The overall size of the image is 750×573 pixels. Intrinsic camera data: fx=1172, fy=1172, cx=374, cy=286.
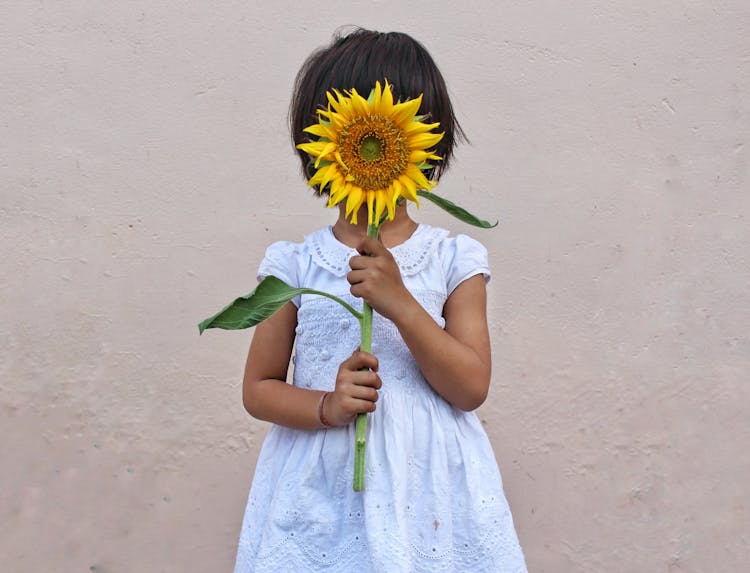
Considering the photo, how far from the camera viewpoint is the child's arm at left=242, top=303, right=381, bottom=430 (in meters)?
1.46

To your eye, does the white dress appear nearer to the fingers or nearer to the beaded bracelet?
the beaded bracelet

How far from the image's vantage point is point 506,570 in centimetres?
154

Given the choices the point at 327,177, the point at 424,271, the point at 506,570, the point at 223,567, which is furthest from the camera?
the point at 223,567

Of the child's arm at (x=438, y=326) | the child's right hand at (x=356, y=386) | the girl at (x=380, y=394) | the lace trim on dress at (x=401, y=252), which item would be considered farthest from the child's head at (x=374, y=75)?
the child's right hand at (x=356, y=386)

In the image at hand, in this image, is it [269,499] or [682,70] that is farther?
[682,70]

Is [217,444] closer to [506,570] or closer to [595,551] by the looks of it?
[595,551]

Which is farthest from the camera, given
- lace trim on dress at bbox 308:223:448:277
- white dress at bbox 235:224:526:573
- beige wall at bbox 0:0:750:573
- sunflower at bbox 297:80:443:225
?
beige wall at bbox 0:0:750:573

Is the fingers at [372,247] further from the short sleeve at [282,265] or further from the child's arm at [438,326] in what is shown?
the short sleeve at [282,265]

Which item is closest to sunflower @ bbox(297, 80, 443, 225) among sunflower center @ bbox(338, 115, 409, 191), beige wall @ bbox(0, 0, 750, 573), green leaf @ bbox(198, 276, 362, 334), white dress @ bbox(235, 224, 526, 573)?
sunflower center @ bbox(338, 115, 409, 191)

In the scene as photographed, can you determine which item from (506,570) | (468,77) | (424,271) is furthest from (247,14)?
(506,570)

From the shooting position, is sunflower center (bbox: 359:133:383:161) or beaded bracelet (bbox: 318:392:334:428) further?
beaded bracelet (bbox: 318:392:334:428)

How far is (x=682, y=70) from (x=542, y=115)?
1.02ft

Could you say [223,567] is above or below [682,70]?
below

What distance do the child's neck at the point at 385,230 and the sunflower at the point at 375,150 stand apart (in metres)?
0.26
